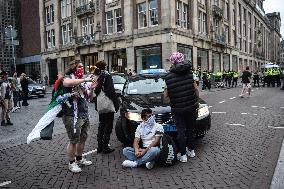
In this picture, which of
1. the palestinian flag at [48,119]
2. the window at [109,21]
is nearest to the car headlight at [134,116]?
the palestinian flag at [48,119]

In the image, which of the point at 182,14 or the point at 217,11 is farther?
the point at 217,11

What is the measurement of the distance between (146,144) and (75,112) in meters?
1.40

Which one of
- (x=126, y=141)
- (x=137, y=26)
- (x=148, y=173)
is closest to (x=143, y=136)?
(x=148, y=173)

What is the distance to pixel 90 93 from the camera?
632 cm

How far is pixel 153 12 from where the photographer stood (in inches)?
1233

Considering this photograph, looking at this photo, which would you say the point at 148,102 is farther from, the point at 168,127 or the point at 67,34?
the point at 67,34

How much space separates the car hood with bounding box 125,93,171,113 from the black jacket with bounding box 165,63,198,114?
0.53m

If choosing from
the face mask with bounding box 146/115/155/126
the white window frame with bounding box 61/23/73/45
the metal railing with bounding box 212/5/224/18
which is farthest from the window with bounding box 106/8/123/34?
the face mask with bounding box 146/115/155/126

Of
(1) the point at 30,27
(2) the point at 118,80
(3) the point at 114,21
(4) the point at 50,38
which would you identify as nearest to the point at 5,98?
(2) the point at 118,80

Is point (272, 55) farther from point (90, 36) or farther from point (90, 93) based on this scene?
point (90, 93)

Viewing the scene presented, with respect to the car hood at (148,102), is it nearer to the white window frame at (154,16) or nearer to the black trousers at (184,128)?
the black trousers at (184,128)

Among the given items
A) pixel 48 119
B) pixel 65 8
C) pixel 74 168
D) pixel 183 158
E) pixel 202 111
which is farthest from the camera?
pixel 65 8

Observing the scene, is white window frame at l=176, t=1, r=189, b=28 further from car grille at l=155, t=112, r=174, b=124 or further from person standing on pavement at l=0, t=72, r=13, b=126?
car grille at l=155, t=112, r=174, b=124

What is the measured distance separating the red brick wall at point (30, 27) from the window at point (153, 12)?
24998mm
